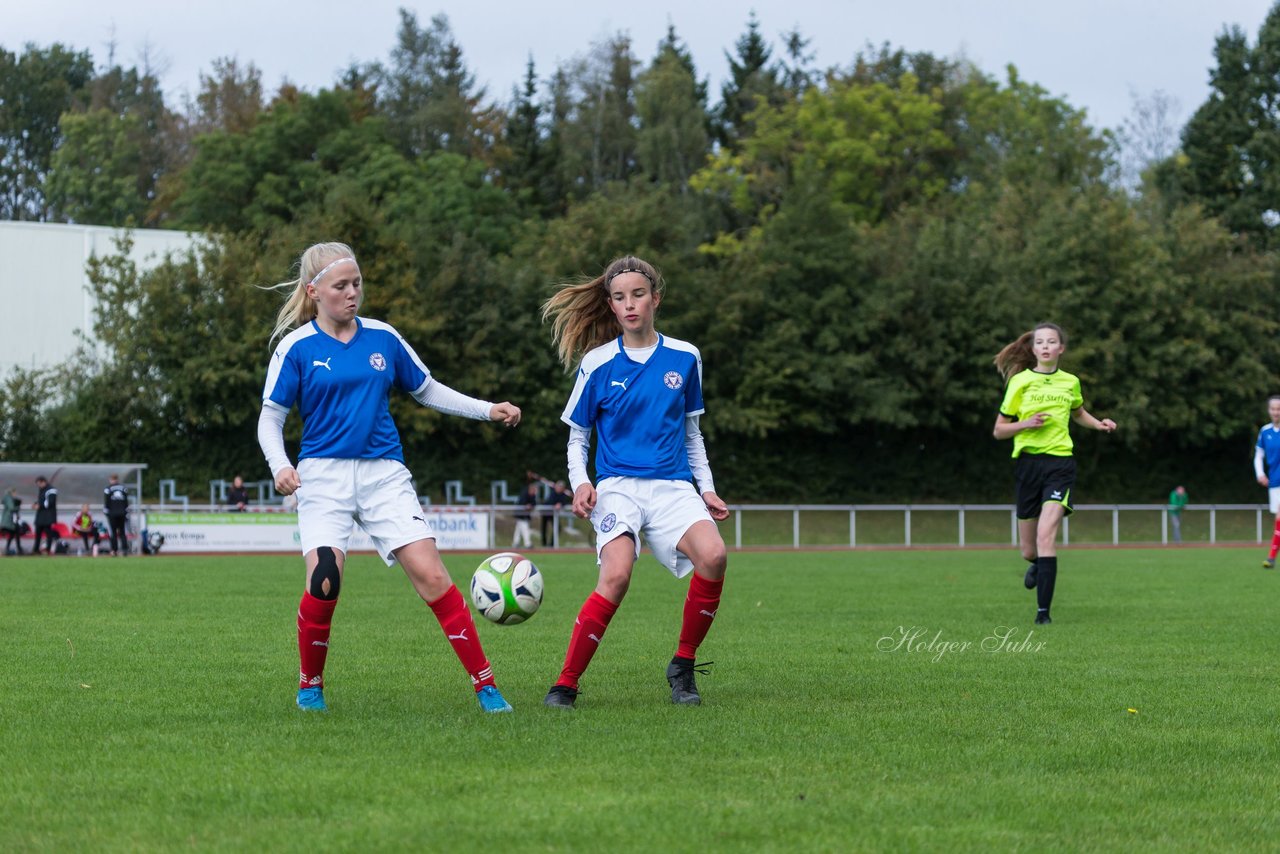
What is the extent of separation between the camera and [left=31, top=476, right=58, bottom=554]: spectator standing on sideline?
30.4m

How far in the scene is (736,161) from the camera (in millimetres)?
60000

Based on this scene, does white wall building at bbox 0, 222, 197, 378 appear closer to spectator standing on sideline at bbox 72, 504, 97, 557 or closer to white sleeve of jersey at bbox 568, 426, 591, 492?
spectator standing on sideline at bbox 72, 504, 97, 557

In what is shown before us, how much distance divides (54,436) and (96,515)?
38.5 ft

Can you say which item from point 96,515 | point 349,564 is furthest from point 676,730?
point 96,515

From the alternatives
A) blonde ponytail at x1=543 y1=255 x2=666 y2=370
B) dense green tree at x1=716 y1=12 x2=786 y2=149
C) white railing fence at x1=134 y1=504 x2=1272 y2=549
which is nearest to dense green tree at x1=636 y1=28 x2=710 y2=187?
dense green tree at x1=716 y1=12 x2=786 y2=149

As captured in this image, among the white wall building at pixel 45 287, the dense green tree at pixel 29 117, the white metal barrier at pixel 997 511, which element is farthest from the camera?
the dense green tree at pixel 29 117

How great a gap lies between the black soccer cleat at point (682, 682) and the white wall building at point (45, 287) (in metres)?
41.3

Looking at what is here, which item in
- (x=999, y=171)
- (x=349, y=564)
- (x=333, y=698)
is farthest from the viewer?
(x=999, y=171)

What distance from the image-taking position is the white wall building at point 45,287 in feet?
151

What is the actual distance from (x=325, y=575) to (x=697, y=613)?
1.74 meters

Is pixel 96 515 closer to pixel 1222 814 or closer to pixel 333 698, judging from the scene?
pixel 333 698

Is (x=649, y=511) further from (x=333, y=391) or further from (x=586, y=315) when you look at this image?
(x=333, y=391)

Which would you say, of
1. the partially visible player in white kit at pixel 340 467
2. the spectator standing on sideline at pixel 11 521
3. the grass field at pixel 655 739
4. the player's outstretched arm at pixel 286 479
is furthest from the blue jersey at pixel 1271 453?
the spectator standing on sideline at pixel 11 521

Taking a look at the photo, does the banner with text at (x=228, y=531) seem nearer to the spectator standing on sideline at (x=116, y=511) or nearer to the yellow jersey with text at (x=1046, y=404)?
the spectator standing on sideline at (x=116, y=511)
